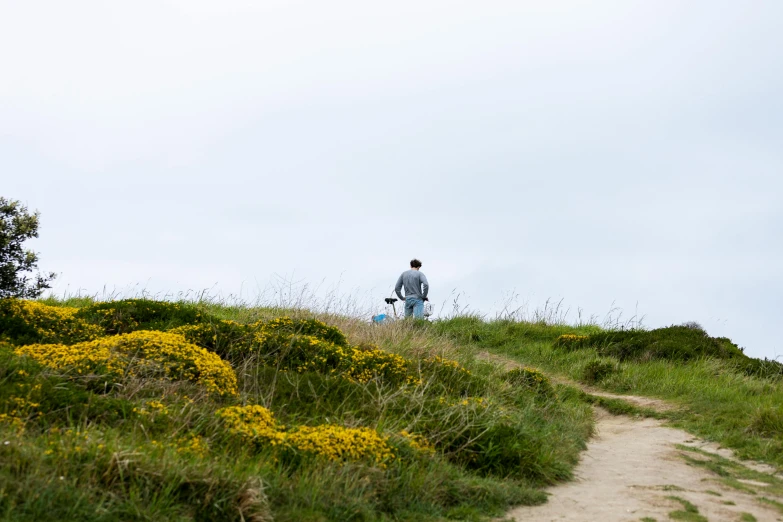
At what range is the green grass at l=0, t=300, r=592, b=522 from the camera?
16.6ft

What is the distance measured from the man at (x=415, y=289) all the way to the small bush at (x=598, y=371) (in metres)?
5.53

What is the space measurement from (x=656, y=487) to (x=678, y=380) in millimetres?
6734

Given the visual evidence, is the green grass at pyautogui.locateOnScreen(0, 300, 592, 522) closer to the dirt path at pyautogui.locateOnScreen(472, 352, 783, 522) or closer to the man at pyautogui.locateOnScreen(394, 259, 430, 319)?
the dirt path at pyautogui.locateOnScreen(472, 352, 783, 522)

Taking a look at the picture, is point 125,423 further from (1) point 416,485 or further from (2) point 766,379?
(2) point 766,379

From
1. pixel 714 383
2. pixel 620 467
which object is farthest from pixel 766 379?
pixel 620 467

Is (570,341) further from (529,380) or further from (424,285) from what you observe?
(529,380)

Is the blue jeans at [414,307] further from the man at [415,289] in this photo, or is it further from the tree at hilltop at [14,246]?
the tree at hilltop at [14,246]

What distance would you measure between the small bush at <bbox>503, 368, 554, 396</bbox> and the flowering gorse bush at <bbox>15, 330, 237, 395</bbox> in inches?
200

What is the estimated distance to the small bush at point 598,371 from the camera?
571 inches

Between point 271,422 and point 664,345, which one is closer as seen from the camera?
point 271,422

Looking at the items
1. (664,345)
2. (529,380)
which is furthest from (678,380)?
(529,380)

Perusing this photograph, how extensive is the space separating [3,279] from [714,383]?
12.0 meters

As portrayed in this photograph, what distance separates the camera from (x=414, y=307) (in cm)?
1936

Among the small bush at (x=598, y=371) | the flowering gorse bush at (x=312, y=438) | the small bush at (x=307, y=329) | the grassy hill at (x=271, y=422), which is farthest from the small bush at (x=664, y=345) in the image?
the flowering gorse bush at (x=312, y=438)
